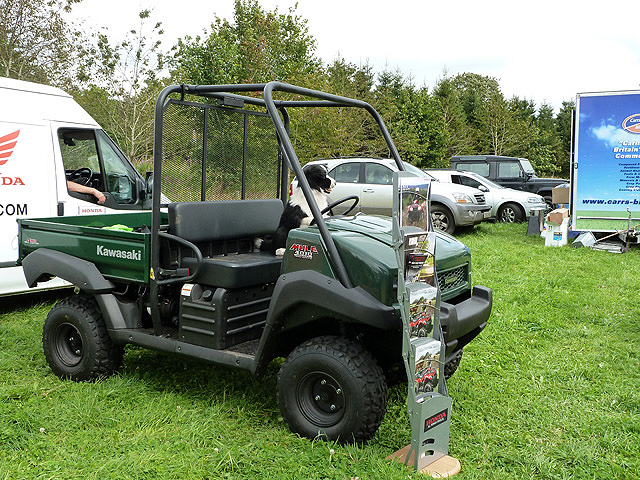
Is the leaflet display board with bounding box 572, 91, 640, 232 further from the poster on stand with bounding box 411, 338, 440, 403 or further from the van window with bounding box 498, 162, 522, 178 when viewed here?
the poster on stand with bounding box 411, 338, 440, 403

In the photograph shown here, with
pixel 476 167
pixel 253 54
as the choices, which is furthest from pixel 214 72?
pixel 476 167

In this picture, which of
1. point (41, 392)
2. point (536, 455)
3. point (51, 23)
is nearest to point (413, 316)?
point (536, 455)

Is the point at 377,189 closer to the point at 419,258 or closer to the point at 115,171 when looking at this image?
the point at 115,171

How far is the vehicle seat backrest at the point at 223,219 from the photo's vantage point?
13.6ft

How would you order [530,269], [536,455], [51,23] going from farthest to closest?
[51,23] < [530,269] < [536,455]

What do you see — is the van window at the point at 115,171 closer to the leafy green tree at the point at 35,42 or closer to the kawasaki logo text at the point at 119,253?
the kawasaki logo text at the point at 119,253

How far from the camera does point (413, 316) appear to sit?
3.16m

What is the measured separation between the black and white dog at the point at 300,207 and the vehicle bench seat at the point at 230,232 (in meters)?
0.13

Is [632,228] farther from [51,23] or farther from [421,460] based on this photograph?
[51,23]

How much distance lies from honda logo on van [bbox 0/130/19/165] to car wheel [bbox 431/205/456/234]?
8.60 meters

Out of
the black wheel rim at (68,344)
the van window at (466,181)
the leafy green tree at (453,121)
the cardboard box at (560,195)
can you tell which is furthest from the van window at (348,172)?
the leafy green tree at (453,121)

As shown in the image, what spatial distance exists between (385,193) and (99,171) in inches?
266

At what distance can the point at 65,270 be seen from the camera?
444 centimetres

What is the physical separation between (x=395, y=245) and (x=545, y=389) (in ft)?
6.88
